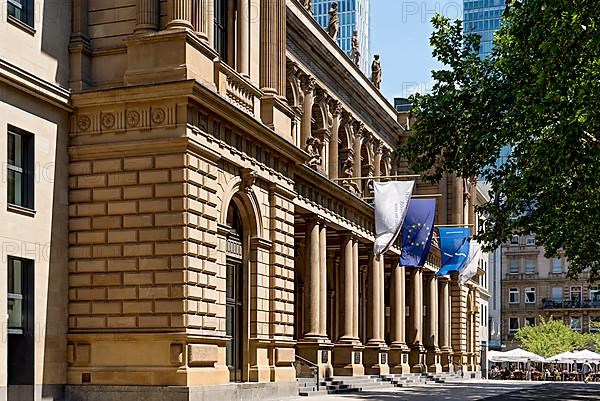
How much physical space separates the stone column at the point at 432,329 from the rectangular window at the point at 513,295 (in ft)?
195

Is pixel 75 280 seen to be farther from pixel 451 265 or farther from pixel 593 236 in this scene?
pixel 451 265

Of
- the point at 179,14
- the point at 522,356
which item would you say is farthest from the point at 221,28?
the point at 522,356

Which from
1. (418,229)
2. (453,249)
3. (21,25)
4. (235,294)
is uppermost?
(21,25)

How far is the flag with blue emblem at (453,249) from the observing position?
55.3 metres

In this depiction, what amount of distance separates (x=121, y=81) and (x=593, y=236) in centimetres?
2015

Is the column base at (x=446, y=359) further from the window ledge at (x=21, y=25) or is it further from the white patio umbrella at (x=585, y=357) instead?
the window ledge at (x=21, y=25)

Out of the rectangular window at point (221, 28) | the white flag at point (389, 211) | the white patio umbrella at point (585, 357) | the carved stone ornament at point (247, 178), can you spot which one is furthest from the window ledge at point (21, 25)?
the white patio umbrella at point (585, 357)

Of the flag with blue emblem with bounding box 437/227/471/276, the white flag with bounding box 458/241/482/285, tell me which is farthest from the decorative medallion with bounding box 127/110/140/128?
the white flag with bounding box 458/241/482/285

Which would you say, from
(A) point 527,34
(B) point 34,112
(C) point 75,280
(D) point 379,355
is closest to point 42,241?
(C) point 75,280

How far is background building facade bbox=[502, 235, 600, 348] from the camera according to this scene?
4904 inches

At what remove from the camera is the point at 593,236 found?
40188 mm

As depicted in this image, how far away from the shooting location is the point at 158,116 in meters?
28.4

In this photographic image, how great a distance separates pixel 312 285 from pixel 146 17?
58.7 ft

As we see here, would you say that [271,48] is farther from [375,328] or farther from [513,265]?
[513,265]
